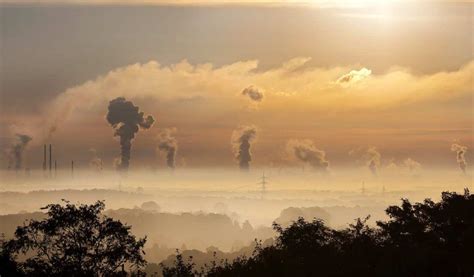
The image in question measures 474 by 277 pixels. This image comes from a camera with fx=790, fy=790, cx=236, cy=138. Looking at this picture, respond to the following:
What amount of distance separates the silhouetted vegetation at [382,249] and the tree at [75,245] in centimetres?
1171

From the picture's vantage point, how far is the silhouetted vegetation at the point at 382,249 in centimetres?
9081

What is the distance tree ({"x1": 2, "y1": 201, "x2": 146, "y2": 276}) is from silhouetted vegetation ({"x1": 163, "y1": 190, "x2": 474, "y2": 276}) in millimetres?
11706

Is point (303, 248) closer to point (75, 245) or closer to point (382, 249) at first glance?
point (382, 249)

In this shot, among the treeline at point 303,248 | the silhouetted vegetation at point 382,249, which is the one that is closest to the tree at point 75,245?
the treeline at point 303,248

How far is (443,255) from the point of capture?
309 ft

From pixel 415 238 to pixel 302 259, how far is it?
23108mm

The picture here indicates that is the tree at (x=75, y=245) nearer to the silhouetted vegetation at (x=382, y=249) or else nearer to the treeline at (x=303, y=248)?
the treeline at (x=303, y=248)

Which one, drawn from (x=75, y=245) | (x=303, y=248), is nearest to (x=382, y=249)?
(x=303, y=248)

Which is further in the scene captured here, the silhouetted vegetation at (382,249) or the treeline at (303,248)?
the silhouetted vegetation at (382,249)

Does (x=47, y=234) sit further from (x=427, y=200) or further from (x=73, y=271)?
(x=427, y=200)

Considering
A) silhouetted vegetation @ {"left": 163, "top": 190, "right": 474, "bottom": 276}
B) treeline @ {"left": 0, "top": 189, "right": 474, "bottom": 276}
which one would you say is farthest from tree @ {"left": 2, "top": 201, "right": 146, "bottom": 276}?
silhouetted vegetation @ {"left": 163, "top": 190, "right": 474, "bottom": 276}

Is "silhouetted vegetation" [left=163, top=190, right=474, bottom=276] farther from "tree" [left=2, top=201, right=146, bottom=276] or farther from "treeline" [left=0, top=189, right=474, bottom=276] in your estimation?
"tree" [left=2, top=201, right=146, bottom=276]

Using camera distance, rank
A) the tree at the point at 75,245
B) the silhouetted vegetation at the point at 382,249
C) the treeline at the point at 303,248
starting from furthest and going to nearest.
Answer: the silhouetted vegetation at the point at 382,249
the treeline at the point at 303,248
the tree at the point at 75,245

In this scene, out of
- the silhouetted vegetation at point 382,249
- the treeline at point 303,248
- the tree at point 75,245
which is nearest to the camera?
the tree at point 75,245
